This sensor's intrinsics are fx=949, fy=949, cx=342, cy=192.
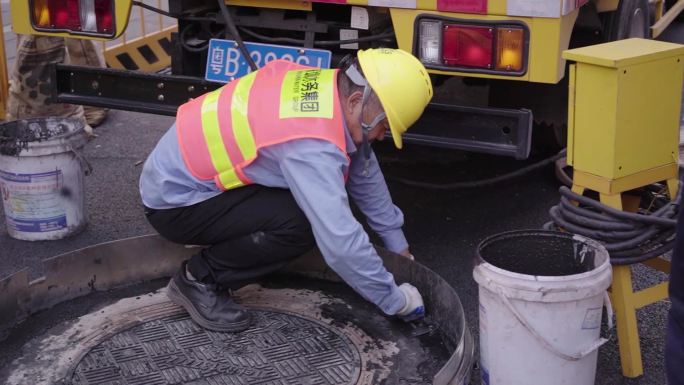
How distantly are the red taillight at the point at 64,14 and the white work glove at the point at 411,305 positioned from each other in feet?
5.75

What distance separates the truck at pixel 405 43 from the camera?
324cm

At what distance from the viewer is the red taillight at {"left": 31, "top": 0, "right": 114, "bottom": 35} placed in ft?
12.4

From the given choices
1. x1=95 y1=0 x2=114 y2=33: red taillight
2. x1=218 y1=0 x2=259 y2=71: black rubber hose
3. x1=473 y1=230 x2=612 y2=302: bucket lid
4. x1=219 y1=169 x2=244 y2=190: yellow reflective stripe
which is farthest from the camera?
x1=95 y1=0 x2=114 y2=33: red taillight

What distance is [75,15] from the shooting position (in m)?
3.82

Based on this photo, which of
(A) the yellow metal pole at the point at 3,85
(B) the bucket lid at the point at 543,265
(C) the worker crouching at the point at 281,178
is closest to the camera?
(B) the bucket lid at the point at 543,265

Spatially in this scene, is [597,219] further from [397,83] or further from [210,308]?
[210,308]

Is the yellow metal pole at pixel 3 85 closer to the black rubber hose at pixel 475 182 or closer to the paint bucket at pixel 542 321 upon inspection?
the black rubber hose at pixel 475 182

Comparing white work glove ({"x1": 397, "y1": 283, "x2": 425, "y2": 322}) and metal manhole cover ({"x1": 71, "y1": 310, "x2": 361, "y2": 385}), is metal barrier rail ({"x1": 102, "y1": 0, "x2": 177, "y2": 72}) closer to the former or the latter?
metal manhole cover ({"x1": 71, "y1": 310, "x2": 361, "y2": 385})

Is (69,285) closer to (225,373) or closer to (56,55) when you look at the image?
(225,373)

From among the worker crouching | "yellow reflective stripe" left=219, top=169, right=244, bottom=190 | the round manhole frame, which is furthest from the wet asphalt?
"yellow reflective stripe" left=219, top=169, right=244, bottom=190

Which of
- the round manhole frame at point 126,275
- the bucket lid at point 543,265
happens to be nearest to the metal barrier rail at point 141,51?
the round manhole frame at point 126,275

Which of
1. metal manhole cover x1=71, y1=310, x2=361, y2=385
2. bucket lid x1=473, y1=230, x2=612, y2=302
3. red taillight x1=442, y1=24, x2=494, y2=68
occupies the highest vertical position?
red taillight x1=442, y1=24, x2=494, y2=68

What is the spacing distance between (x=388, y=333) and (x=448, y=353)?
233 millimetres

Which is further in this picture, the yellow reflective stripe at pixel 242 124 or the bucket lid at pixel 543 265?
the yellow reflective stripe at pixel 242 124
